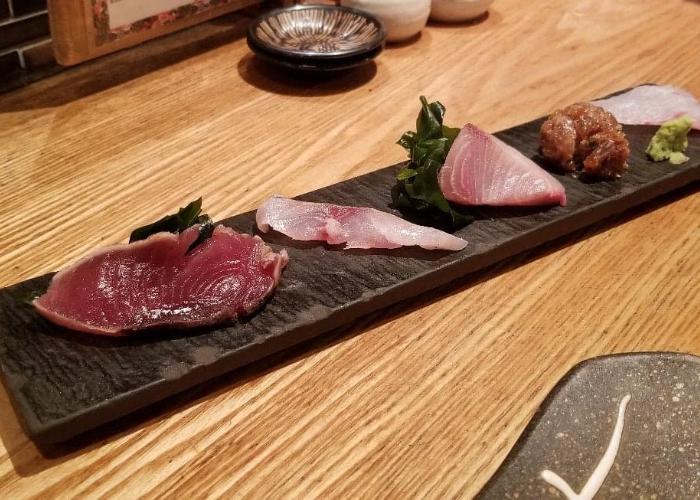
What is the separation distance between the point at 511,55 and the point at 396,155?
41.5 inches

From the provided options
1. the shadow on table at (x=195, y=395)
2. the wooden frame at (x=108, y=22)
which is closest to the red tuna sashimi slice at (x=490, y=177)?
the shadow on table at (x=195, y=395)

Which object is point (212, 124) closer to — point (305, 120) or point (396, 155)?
point (305, 120)

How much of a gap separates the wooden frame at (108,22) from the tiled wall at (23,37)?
0.24 meters

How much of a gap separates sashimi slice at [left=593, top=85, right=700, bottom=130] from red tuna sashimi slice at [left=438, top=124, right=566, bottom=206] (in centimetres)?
60

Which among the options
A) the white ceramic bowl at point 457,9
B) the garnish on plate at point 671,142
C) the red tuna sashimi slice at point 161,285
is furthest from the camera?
the white ceramic bowl at point 457,9

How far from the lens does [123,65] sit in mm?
2713

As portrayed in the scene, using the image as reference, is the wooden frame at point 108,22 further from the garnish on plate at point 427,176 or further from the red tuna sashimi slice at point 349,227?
the garnish on plate at point 427,176

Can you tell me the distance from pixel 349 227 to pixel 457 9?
187 cm

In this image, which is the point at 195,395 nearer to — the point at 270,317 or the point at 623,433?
the point at 270,317

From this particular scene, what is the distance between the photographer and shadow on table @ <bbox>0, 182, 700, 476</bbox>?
1.31 metres

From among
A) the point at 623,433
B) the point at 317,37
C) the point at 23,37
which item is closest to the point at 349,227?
the point at 623,433

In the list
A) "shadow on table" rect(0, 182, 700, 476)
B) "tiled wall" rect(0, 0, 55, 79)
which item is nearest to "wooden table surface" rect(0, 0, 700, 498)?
"shadow on table" rect(0, 182, 700, 476)

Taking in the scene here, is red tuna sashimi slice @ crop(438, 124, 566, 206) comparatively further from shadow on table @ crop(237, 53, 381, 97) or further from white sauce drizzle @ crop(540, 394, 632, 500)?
shadow on table @ crop(237, 53, 381, 97)

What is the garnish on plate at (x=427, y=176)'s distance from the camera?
5.89ft
